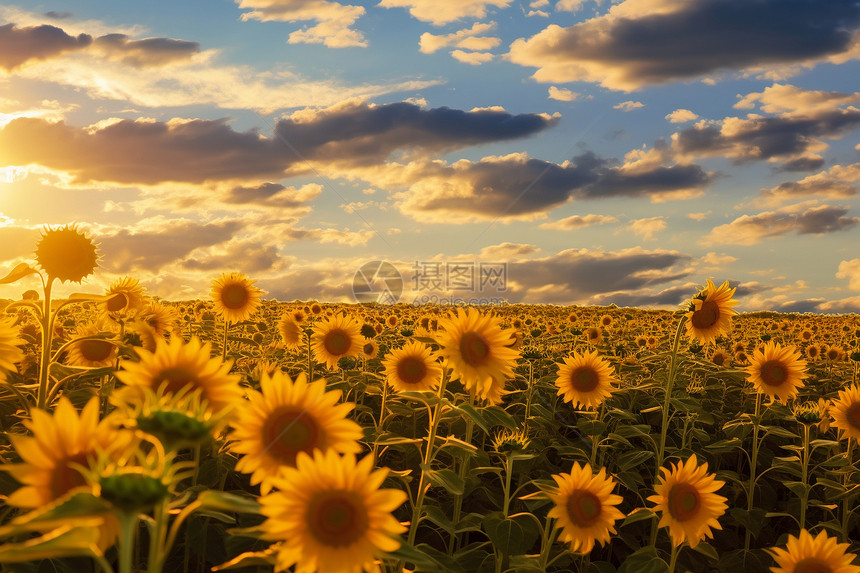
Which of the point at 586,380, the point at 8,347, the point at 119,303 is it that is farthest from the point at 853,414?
the point at 119,303

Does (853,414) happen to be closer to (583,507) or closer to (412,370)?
(583,507)

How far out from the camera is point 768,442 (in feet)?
28.4

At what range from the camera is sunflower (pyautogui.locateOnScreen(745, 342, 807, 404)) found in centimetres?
686

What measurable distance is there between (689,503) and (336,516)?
3.27 metres

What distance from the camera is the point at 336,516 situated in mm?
1855

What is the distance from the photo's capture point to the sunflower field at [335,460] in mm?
1683

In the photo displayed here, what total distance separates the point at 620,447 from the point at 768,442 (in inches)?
103

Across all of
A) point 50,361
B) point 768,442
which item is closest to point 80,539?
point 50,361

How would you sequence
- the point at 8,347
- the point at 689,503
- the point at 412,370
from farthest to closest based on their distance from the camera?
the point at 412,370
the point at 689,503
the point at 8,347

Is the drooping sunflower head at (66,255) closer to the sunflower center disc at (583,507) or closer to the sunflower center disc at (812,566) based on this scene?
the sunflower center disc at (583,507)

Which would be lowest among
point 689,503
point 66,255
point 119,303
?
point 689,503

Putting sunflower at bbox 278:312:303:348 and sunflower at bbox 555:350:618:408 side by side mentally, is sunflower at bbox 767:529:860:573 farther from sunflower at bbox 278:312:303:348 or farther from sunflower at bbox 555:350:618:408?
sunflower at bbox 278:312:303:348

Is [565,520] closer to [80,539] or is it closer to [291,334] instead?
[80,539]

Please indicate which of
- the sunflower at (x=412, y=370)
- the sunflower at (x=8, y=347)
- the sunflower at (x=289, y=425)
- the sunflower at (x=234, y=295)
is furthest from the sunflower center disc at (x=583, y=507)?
the sunflower at (x=234, y=295)
